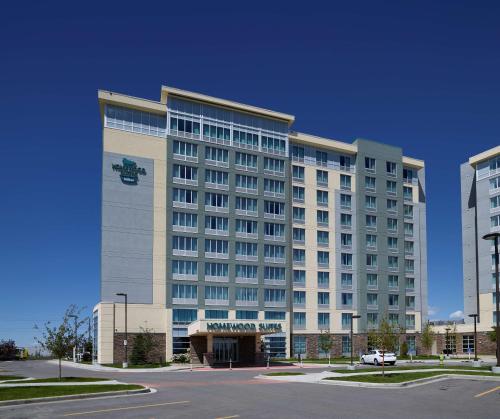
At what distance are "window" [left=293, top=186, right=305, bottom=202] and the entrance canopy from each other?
21.1 m

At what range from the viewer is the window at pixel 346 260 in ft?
268

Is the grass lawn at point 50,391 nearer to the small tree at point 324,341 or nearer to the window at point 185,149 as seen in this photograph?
the window at point 185,149

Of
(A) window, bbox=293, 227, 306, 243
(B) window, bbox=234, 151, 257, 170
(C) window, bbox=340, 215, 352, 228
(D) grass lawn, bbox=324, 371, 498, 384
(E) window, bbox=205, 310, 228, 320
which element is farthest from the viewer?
(C) window, bbox=340, 215, 352, 228

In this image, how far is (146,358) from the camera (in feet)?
206

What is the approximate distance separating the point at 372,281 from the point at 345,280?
4264 millimetres

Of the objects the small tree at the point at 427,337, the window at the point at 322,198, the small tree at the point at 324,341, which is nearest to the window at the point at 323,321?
the small tree at the point at 324,341

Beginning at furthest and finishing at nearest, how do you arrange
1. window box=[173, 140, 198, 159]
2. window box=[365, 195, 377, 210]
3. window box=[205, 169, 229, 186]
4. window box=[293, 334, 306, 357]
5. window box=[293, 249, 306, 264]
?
window box=[365, 195, 377, 210] < window box=[293, 249, 306, 264] < window box=[293, 334, 306, 357] < window box=[205, 169, 229, 186] < window box=[173, 140, 198, 159]

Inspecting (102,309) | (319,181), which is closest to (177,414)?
(102,309)

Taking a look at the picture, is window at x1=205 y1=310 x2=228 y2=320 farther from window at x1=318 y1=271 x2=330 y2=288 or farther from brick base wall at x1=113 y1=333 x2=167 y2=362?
window at x1=318 y1=271 x2=330 y2=288

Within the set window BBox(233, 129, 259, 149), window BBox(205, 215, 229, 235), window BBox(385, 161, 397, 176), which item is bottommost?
window BBox(205, 215, 229, 235)

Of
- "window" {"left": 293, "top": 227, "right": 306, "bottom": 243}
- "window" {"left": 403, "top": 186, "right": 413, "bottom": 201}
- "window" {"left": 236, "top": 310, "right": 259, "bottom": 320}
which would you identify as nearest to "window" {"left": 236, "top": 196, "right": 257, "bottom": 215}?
"window" {"left": 293, "top": 227, "right": 306, "bottom": 243}

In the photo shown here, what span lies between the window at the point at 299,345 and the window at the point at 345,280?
967 centimetres

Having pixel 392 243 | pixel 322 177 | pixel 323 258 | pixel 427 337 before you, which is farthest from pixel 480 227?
pixel 322 177

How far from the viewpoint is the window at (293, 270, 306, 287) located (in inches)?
3039
